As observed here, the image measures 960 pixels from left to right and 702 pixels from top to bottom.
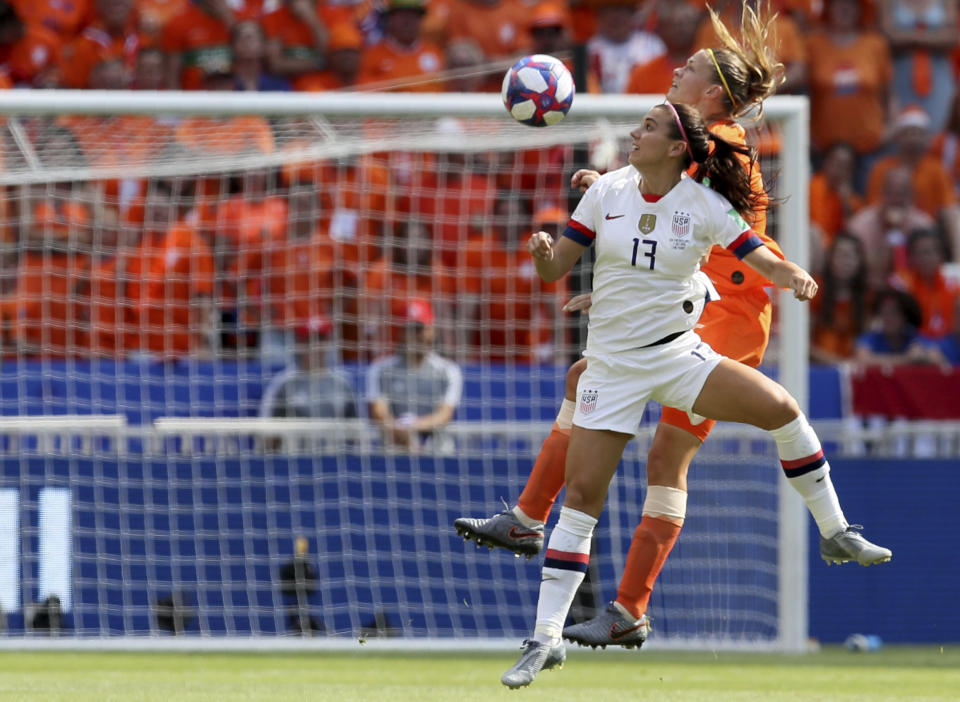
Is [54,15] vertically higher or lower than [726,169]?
higher

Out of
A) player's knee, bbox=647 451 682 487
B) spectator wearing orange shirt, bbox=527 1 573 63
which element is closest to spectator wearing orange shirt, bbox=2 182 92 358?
spectator wearing orange shirt, bbox=527 1 573 63

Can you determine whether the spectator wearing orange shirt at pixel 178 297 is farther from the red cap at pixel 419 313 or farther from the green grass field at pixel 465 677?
the green grass field at pixel 465 677

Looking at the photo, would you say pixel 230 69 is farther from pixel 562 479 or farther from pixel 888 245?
pixel 562 479

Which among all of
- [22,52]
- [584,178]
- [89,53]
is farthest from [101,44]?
[584,178]

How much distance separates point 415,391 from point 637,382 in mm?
4285

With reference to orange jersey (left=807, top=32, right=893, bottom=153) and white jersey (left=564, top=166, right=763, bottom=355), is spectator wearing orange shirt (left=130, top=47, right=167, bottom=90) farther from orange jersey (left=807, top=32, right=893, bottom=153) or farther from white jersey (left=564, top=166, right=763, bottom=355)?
white jersey (left=564, top=166, right=763, bottom=355)

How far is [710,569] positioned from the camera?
9.95 meters

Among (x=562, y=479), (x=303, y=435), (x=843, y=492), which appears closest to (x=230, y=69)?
(x=303, y=435)

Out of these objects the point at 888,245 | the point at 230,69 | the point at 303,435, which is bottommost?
the point at 303,435

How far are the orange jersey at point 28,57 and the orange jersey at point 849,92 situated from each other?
6.65 m

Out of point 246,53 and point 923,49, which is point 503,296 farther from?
point 923,49

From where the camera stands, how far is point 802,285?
5.66 m

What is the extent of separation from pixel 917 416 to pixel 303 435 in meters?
4.07

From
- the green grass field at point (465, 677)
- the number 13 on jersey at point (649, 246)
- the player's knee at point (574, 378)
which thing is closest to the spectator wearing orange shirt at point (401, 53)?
the green grass field at point (465, 677)
